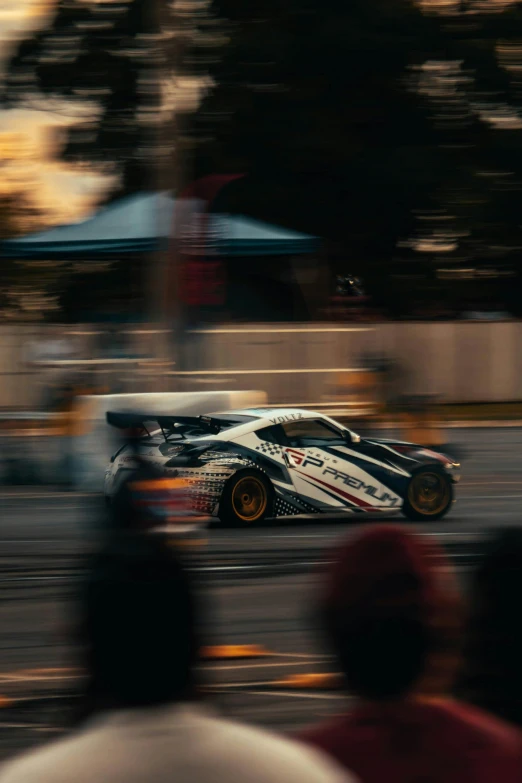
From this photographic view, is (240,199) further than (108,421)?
Yes

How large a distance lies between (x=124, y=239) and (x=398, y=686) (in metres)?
23.3

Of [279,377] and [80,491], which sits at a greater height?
[80,491]

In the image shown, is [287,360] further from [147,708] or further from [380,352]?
[147,708]

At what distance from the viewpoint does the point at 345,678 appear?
2932 millimetres

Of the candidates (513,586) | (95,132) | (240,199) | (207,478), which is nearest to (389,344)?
(240,199)

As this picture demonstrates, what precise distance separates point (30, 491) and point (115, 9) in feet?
89.5

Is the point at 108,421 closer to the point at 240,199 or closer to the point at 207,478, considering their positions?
the point at 207,478

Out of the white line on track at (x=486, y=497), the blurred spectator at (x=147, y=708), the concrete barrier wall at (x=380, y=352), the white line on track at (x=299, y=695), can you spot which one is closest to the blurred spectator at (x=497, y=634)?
the blurred spectator at (x=147, y=708)

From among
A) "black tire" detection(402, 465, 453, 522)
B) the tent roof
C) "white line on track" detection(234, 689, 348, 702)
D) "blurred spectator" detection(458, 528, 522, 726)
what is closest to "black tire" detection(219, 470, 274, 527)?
"black tire" detection(402, 465, 453, 522)

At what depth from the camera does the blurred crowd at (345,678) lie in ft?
8.06

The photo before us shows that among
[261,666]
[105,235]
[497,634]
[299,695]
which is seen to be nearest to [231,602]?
[261,666]

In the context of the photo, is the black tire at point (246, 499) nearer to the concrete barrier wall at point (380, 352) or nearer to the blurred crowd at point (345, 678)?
the concrete barrier wall at point (380, 352)

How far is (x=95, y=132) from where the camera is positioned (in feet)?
142

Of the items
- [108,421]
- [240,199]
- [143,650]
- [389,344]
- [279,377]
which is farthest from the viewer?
[240,199]
